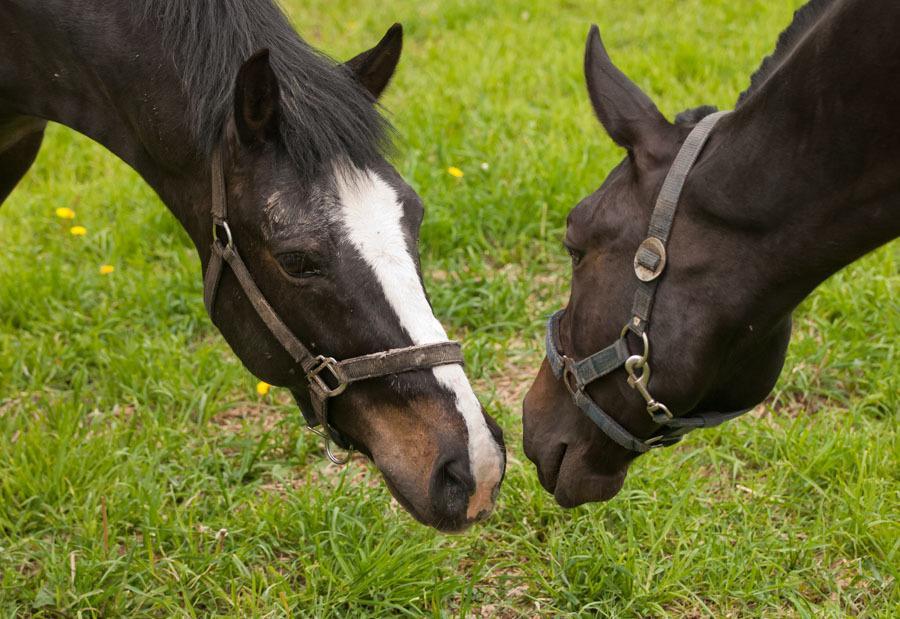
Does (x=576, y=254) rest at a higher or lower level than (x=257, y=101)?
lower

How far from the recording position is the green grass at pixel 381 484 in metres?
2.97

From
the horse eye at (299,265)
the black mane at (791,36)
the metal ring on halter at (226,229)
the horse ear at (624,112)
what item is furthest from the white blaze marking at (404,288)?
the black mane at (791,36)

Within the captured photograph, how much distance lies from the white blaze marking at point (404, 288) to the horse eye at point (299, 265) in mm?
119

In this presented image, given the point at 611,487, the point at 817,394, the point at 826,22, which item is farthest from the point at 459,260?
the point at 826,22

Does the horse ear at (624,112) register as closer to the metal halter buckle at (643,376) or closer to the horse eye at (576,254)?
the horse eye at (576,254)

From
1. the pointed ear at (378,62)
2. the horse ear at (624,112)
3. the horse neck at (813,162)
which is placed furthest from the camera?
the pointed ear at (378,62)

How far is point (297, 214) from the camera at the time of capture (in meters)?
2.44

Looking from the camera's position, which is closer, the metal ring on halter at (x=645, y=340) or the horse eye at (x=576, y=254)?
the metal ring on halter at (x=645, y=340)

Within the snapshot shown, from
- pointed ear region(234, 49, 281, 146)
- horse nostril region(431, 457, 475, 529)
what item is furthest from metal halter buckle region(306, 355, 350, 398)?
pointed ear region(234, 49, 281, 146)

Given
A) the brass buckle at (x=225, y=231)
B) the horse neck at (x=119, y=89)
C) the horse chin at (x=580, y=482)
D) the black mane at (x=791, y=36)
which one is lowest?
the horse chin at (x=580, y=482)

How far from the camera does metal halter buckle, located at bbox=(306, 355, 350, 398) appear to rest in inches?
97.3

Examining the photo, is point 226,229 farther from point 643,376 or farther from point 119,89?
point 643,376

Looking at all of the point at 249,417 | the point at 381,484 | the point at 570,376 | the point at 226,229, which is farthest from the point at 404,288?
the point at 249,417

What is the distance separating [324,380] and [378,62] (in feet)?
3.06
